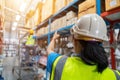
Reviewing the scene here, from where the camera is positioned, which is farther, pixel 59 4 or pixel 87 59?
pixel 59 4

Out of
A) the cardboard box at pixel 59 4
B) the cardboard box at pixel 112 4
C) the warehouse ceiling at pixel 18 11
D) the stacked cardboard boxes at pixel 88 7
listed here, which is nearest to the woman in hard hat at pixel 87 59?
the cardboard box at pixel 112 4

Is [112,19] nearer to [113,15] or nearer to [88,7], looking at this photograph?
[113,15]

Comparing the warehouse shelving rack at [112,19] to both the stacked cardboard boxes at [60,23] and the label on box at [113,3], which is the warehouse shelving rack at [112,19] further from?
the stacked cardboard boxes at [60,23]

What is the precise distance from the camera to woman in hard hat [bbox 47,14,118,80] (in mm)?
1100

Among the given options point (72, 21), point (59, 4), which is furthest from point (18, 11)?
point (72, 21)

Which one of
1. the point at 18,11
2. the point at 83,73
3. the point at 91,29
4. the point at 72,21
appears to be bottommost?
the point at 83,73

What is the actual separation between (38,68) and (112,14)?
486 centimetres

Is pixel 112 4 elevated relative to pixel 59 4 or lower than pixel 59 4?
lower

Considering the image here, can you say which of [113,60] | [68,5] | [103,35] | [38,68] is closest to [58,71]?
[103,35]

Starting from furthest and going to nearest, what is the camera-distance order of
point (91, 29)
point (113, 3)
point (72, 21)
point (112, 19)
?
1. point (72, 21)
2. point (112, 19)
3. point (113, 3)
4. point (91, 29)

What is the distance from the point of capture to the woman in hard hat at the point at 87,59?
43.3 inches

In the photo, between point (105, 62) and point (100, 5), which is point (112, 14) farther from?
point (105, 62)

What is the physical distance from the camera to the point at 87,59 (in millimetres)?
1106

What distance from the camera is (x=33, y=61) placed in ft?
21.5
